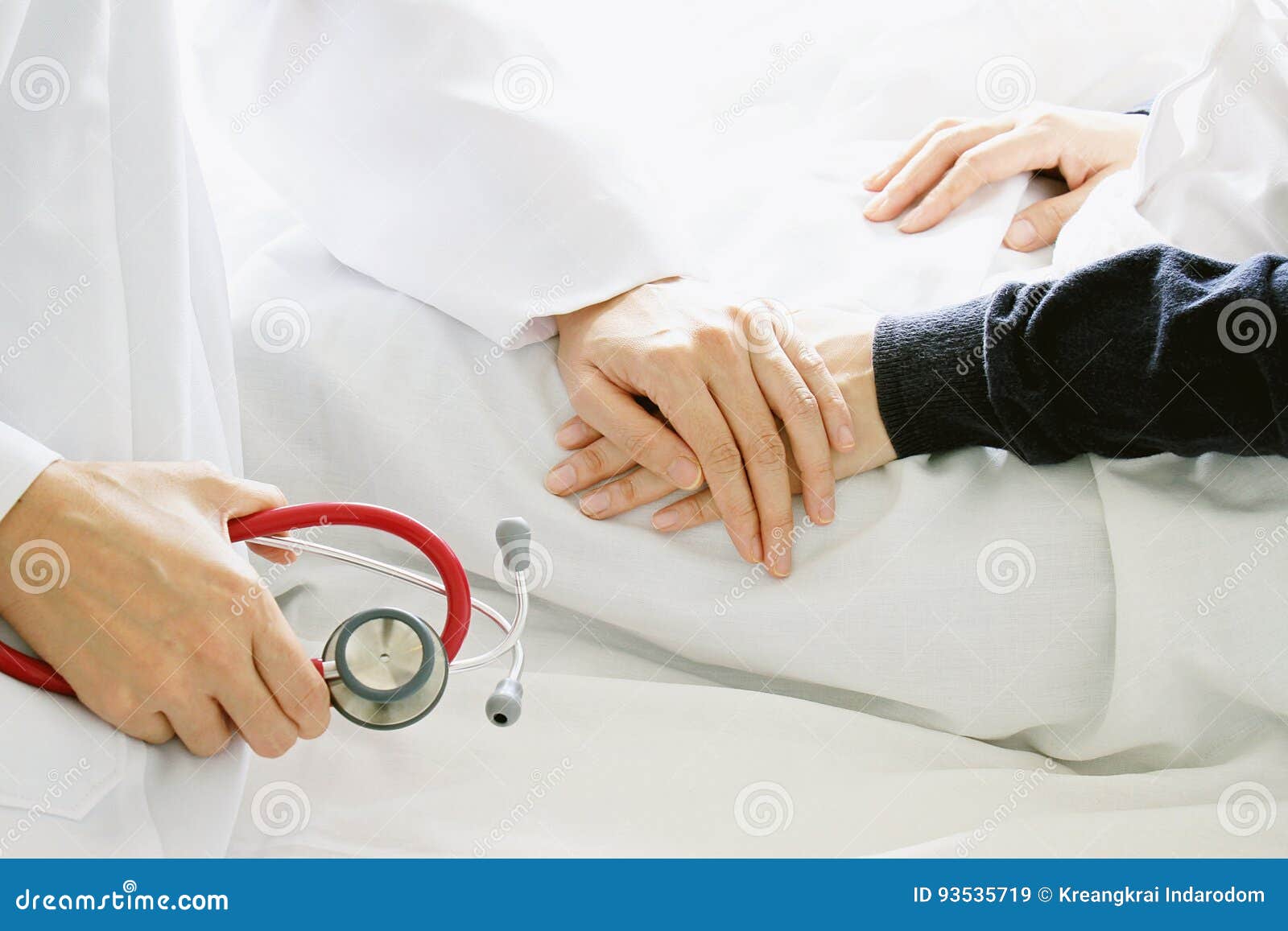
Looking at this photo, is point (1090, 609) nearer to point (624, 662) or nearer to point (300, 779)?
point (624, 662)

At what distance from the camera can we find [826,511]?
0.85 m

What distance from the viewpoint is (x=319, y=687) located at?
2.19ft

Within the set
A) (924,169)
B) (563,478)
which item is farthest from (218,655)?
(924,169)

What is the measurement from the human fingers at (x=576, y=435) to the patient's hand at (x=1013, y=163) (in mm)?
358

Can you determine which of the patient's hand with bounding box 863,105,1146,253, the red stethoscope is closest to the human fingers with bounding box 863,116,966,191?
the patient's hand with bounding box 863,105,1146,253

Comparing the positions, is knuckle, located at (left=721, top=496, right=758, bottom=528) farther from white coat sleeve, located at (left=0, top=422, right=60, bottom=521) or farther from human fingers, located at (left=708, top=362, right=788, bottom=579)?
white coat sleeve, located at (left=0, top=422, right=60, bottom=521)

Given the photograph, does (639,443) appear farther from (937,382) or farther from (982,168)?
(982,168)

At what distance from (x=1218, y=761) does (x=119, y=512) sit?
769 mm

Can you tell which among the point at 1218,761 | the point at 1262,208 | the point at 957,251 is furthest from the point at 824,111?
the point at 1218,761

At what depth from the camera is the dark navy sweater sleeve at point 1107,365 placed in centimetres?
75

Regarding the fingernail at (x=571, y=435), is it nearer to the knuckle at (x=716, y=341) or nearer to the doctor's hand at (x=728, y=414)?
the doctor's hand at (x=728, y=414)

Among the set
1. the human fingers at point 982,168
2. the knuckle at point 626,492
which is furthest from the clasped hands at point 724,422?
the human fingers at point 982,168

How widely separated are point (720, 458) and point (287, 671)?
1.14 feet

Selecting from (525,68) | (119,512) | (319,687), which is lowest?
(319,687)
